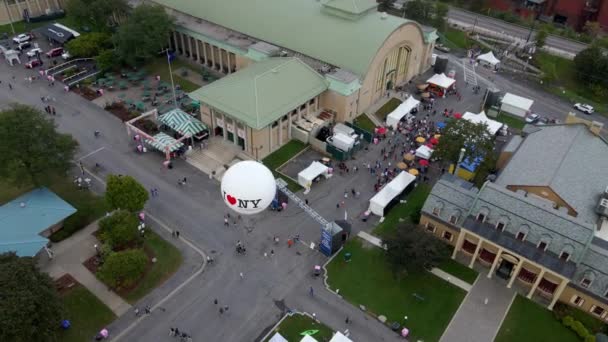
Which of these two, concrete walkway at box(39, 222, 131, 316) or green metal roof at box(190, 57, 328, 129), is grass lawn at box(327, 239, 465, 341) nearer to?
concrete walkway at box(39, 222, 131, 316)

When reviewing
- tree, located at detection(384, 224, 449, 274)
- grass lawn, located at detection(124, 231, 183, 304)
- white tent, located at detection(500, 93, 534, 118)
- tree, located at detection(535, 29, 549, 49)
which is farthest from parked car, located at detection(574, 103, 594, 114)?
grass lawn, located at detection(124, 231, 183, 304)

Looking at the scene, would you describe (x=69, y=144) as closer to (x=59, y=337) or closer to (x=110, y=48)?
(x=59, y=337)

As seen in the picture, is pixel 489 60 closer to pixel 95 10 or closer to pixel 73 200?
pixel 95 10

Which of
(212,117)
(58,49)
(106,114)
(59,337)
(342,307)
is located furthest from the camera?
(58,49)

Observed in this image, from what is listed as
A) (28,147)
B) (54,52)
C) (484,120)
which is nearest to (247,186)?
(28,147)

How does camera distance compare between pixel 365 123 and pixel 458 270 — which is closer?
pixel 458 270

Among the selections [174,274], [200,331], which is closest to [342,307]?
[200,331]
